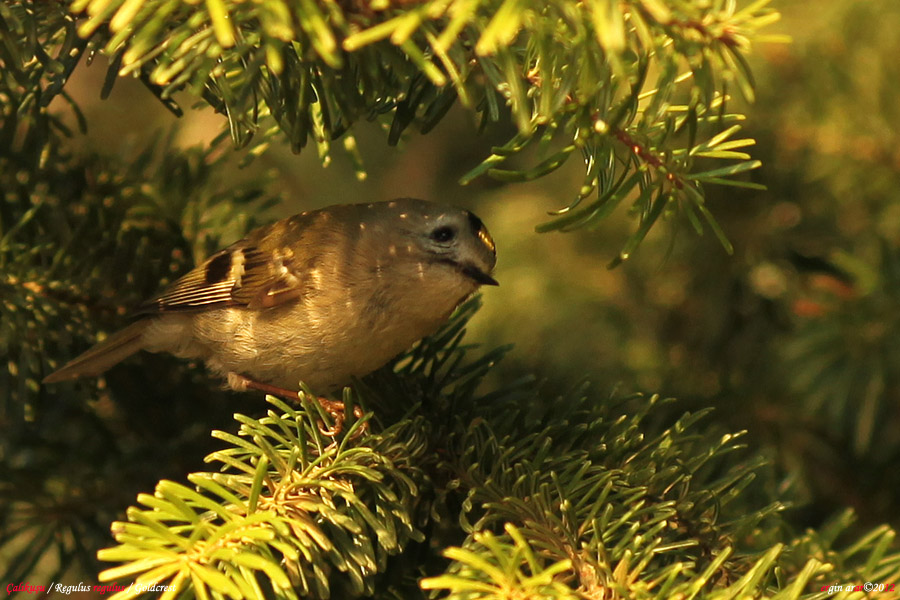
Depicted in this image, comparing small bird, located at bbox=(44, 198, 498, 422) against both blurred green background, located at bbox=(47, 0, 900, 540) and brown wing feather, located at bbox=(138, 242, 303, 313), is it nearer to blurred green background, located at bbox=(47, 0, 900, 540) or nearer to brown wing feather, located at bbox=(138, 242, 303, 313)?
brown wing feather, located at bbox=(138, 242, 303, 313)

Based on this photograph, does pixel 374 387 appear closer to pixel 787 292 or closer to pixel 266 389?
pixel 266 389

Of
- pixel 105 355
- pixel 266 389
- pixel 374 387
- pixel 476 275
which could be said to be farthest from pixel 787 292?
pixel 105 355

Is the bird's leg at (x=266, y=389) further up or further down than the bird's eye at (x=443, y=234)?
further down

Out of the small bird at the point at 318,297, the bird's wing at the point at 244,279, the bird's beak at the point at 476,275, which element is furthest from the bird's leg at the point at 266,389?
the bird's beak at the point at 476,275

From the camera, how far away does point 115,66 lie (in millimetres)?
1231

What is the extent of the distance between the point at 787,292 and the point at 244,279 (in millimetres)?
1337

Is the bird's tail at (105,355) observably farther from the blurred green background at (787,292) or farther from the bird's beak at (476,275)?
the bird's beak at (476,275)

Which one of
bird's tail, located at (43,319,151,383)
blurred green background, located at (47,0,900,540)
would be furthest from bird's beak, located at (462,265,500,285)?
bird's tail, located at (43,319,151,383)

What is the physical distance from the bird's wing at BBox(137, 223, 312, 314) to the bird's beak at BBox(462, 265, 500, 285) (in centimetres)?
35

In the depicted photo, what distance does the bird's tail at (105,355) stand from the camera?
5.00 feet

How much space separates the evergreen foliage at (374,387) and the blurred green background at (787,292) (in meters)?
0.05

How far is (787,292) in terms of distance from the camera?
218 centimetres

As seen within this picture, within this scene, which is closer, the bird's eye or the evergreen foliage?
the evergreen foliage

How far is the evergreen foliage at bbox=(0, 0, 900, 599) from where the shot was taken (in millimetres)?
915
